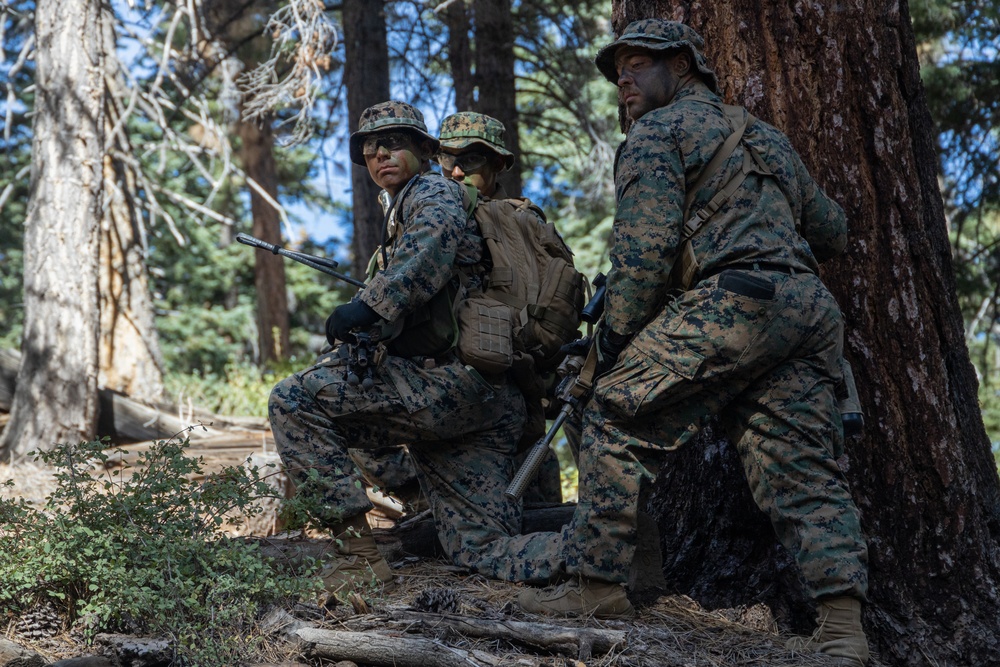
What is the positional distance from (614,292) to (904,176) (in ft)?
5.89

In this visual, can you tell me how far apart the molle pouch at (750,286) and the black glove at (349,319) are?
5.56 ft

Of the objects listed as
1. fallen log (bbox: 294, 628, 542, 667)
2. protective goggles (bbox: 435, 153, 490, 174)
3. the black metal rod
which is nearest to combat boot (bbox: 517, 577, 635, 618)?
fallen log (bbox: 294, 628, 542, 667)

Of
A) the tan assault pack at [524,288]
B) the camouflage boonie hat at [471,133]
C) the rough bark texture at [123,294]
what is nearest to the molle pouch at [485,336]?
the tan assault pack at [524,288]

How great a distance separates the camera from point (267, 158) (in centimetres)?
1939

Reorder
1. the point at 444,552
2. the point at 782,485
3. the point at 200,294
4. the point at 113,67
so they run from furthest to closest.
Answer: the point at 200,294
the point at 113,67
the point at 444,552
the point at 782,485

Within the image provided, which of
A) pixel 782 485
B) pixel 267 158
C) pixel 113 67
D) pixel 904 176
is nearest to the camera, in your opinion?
pixel 782 485

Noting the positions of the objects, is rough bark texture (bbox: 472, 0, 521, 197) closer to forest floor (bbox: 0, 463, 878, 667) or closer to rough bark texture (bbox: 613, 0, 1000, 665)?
rough bark texture (bbox: 613, 0, 1000, 665)

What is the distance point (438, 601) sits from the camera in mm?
4531

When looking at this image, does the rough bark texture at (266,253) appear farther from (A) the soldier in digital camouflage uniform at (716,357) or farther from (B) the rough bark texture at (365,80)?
(A) the soldier in digital camouflage uniform at (716,357)

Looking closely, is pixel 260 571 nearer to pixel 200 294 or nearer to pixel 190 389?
pixel 190 389

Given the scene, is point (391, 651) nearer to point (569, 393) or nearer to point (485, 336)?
point (569, 393)

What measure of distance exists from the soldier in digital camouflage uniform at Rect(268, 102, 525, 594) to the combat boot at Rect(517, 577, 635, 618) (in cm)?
78

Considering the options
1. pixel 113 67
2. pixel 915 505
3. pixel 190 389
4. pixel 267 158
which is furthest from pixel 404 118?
pixel 267 158

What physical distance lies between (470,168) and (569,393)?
1882 millimetres
